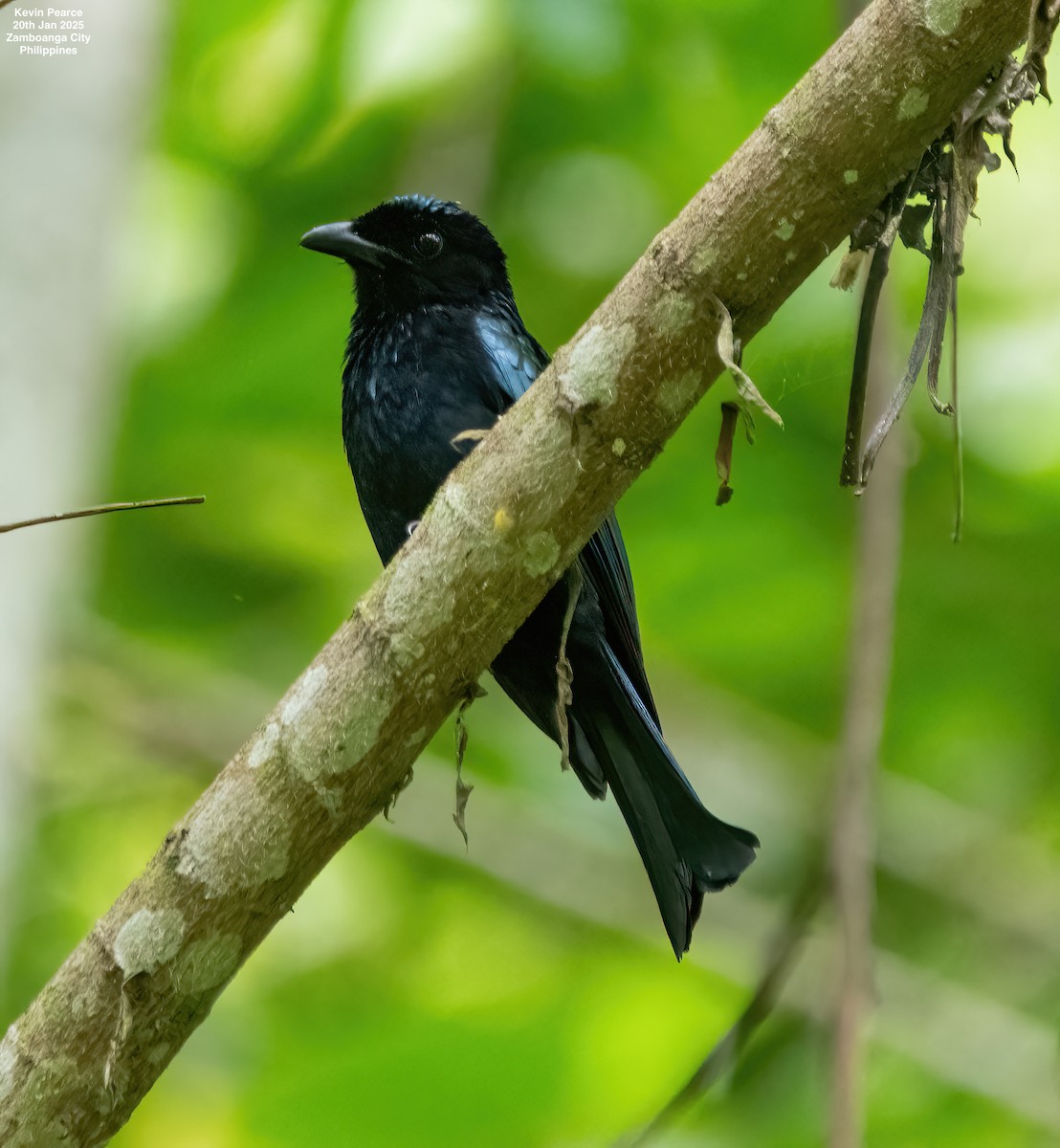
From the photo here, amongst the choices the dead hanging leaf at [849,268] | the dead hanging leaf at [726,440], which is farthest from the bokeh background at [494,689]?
the dead hanging leaf at [726,440]

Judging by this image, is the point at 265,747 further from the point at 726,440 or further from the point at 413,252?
the point at 413,252

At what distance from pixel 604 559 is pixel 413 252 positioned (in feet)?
3.75

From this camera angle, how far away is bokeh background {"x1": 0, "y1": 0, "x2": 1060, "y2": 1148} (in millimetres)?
4199

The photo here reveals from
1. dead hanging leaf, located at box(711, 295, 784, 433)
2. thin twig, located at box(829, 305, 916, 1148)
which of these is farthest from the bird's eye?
dead hanging leaf, located at box(711, 295, 784, 433)

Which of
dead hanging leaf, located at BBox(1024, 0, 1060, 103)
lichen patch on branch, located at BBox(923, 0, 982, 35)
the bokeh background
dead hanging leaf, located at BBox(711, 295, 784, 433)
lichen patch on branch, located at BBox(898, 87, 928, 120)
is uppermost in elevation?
dead hanging leaf, located at BBox(1024, 0, 1060, 103)

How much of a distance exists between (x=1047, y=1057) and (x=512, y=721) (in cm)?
217

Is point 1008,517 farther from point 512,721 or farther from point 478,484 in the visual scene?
point 478,484

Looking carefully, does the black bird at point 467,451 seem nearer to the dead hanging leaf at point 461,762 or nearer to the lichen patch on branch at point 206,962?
the dead hanging leaf at point 461,762

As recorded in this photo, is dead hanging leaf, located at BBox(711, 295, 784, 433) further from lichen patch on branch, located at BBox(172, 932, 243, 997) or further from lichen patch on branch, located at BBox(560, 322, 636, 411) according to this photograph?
lichen patch on branch, located at BBox(172, 932, 243, 997)

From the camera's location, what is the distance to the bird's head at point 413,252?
12.5 ft

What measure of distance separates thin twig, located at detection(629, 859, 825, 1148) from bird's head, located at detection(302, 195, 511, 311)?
67.7 inches

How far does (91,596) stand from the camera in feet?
18.2

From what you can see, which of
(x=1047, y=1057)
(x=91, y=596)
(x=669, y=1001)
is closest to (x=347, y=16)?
(x=91, y=596)

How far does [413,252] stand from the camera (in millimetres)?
3881
